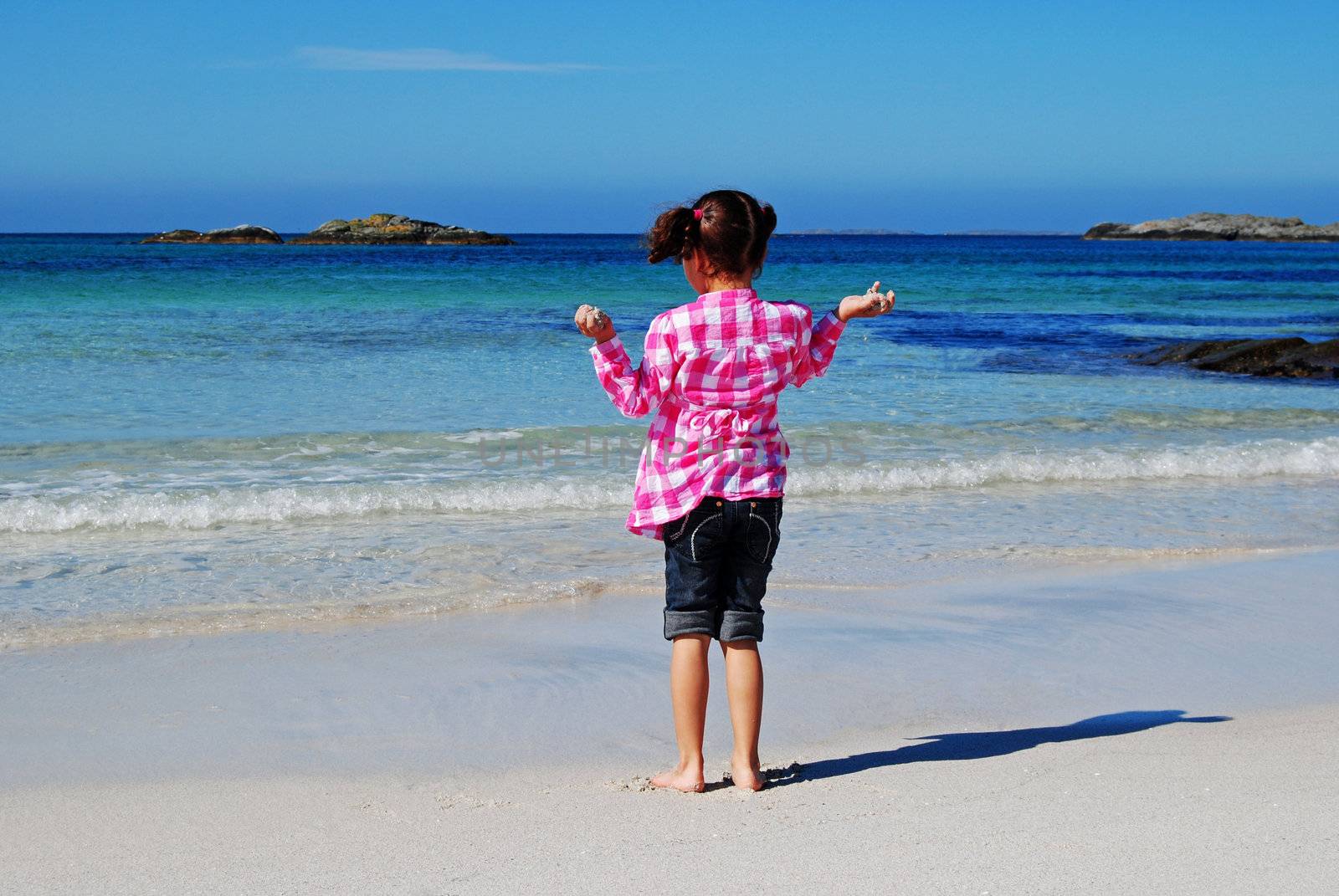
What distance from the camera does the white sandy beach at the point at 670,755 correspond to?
2.65 metres

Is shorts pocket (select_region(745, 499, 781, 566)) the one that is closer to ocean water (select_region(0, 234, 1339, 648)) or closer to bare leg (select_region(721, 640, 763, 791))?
bare leg (select_region(721, 640, 763, 791))

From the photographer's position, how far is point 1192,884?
8.23 ft

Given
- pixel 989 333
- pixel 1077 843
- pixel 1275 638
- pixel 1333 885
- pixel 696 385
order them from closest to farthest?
pixel 1333 885
pixel 1077 843
pixel 696 385
pixel 1275 638
pixel 989 333

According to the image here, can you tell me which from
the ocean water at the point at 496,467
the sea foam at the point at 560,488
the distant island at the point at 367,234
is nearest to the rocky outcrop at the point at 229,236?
the distant island at the point at 367,234

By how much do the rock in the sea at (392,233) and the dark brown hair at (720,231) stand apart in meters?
80.9

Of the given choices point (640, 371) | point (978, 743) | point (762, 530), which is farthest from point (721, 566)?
point (978, 743)

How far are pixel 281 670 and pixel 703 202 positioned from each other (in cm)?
226

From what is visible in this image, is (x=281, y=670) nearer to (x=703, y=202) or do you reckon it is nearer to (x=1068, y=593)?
(x=703, y=202)

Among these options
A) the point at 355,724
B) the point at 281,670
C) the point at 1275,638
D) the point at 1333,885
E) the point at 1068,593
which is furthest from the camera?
the point at 1068,593

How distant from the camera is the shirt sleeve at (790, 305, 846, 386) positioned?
123 inches

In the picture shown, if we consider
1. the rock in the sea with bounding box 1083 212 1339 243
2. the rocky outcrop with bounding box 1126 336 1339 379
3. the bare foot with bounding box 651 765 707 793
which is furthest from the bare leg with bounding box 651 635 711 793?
the rock in the sea with bounding box 1083 212 1339 243

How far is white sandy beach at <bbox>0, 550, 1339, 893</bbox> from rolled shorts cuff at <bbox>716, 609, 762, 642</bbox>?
40 centimetres

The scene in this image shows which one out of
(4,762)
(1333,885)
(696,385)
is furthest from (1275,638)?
(4,762)

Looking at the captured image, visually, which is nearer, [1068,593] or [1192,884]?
[1192,884]
